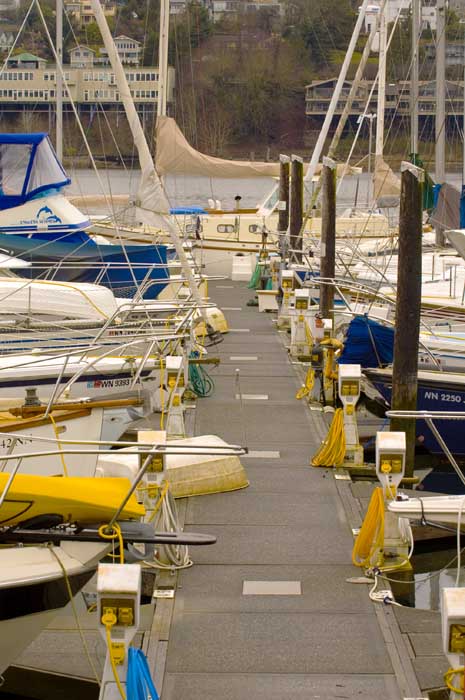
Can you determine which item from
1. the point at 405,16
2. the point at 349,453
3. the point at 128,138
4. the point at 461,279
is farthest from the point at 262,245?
the point at 405,16

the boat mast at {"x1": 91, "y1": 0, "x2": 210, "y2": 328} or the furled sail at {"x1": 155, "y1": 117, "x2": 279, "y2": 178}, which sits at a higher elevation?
the boat mast at {"x1": 91, "y1": 0, "x2": 210, "y2": 328}

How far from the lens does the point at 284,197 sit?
28188mm

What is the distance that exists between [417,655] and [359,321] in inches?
297

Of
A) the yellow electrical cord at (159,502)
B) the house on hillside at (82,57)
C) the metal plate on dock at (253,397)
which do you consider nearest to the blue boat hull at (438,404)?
the metal plate on dock at (253,397)

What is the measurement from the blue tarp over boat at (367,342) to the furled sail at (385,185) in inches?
637

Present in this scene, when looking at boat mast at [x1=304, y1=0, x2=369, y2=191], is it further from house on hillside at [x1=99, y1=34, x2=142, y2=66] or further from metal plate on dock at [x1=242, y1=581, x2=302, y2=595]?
metal plate on dock at [x1=242, y1=581, x2=302, y2=595]

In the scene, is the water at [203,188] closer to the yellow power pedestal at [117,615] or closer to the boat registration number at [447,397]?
the boat registration number at [447,397]

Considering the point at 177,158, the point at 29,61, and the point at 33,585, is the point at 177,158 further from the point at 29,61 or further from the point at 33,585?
the point at 33,585

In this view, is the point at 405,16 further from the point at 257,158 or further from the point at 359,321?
the point at 359,321

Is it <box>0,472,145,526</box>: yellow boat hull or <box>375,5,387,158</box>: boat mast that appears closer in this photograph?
<box>0,472,145,526</box>: yellow boat hull

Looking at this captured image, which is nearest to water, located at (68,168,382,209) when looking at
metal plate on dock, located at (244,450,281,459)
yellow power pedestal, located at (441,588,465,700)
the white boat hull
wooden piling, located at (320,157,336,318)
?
wooden piling, located at (320,157,336,318)

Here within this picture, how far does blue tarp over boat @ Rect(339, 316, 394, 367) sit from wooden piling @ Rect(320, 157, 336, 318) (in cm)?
226

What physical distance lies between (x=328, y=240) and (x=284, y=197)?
10.5 metres

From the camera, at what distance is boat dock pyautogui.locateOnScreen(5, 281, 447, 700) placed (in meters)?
7.17
